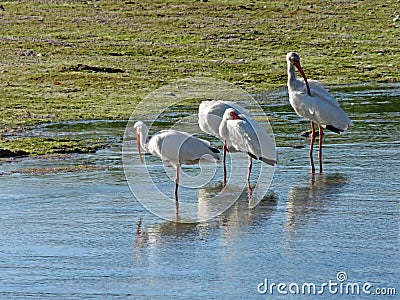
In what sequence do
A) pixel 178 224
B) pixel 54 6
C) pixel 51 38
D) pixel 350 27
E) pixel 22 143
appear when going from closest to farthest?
pixel 178 224 < pixel 22 143 < pixel 51 38 < pixel 350 27 < pixel 54 6

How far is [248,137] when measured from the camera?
10.9 meters

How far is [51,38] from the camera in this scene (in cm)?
2855

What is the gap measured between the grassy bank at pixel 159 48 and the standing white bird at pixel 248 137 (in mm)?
3109

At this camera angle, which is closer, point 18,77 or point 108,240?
point 108,240

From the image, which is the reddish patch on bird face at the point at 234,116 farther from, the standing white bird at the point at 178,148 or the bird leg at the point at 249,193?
the bird leg at the point at 249,193

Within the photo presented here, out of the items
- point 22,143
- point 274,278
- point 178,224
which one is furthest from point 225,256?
point 22,143

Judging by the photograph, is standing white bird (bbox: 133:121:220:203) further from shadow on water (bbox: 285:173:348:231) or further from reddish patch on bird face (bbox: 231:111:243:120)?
shadow on water (bbox: 285:173:348:231)

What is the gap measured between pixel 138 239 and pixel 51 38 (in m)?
20.7

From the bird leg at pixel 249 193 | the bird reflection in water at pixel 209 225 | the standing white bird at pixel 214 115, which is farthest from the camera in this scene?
the standing white bird at pixel 214 115

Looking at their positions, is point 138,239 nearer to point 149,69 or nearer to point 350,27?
point 149,69

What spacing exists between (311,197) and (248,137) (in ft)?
3.71

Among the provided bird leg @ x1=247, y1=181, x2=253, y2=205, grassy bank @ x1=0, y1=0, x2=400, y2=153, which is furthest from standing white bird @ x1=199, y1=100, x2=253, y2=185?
grassy bank @ x1=0, y1=0, x2=400, y2=153

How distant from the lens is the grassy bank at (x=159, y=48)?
19.5m

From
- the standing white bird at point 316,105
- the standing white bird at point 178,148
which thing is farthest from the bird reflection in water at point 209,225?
the standing white bird at point 316,105
